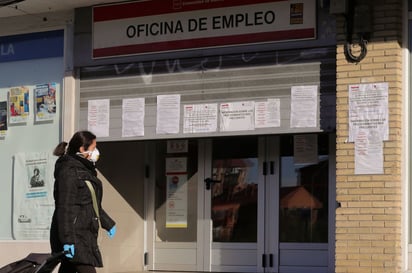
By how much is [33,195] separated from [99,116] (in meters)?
1.62

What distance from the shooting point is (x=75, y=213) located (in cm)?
721

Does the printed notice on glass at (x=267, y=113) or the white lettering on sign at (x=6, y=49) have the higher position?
the white lettering on sign at (x=6, y=49)

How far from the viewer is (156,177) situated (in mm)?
12070

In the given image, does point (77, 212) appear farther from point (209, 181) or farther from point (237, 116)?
point (209, 181)

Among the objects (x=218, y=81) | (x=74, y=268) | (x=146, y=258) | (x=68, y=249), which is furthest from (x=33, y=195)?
(x=68, y=249)

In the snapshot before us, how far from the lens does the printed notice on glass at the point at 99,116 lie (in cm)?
1085

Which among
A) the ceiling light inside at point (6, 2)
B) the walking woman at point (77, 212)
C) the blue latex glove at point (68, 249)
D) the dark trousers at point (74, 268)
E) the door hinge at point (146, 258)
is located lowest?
the door hinge at point (146, 258)

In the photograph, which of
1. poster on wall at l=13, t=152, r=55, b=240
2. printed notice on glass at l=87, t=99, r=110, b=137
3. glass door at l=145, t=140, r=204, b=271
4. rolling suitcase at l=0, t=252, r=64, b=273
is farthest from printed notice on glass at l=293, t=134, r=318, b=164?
rolling suitcase at l=0, t=252, r=64, b=273

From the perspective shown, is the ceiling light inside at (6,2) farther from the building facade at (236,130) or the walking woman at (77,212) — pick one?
→ the walking woman at (77,212)

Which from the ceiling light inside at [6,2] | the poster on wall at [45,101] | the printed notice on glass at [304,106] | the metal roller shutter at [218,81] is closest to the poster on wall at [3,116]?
the poster on wall at [45,101]

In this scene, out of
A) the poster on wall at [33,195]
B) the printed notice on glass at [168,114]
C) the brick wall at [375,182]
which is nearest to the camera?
the brick wall at [375,182]

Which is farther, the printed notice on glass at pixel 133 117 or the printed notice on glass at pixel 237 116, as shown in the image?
the printed notice on glass at pixel 133 117

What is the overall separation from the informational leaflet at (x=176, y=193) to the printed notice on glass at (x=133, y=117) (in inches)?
53.7

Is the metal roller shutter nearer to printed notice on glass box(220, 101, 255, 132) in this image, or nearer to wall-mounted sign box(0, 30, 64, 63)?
printed notice on glass box(220, 101, 255, 132)
